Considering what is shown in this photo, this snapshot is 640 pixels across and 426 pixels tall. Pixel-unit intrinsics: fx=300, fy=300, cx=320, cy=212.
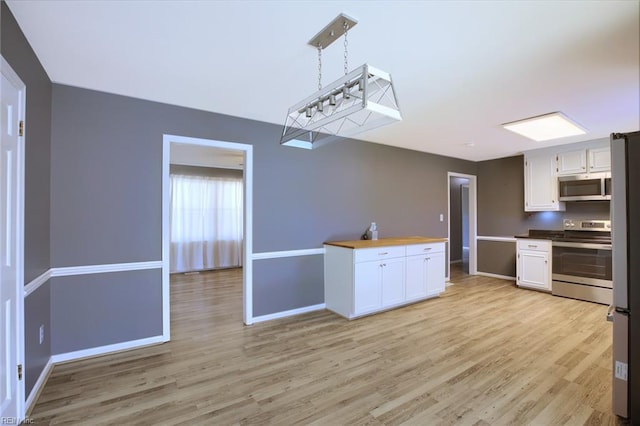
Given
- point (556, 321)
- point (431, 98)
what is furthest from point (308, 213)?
point (556, 321)

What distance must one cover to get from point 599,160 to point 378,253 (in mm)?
3632

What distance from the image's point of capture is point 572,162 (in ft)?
15.3

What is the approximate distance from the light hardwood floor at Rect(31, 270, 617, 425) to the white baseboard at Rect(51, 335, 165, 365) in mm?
89

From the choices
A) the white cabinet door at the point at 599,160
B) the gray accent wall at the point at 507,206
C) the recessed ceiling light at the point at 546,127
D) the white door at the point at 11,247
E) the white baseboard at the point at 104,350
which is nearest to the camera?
the white door at the point at 11,247

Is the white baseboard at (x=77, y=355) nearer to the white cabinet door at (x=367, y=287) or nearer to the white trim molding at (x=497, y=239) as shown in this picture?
the white cabinet door at (x=367, y=287)

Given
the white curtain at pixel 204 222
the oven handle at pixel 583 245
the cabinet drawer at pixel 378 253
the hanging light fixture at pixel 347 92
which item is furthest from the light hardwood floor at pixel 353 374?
the white curtain at pixel 204 222

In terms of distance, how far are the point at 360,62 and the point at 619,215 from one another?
76.6 inches

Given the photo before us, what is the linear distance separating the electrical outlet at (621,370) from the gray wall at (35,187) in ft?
12.3

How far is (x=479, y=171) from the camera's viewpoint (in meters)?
6.28

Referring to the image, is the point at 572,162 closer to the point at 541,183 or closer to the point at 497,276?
the point at 541,183

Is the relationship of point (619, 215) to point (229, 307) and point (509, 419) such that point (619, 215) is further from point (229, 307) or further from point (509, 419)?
point (229, 307)

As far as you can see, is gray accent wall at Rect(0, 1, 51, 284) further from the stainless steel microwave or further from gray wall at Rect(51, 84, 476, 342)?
the stainless steel microwave

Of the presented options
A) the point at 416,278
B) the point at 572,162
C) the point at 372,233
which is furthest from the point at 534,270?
the point at 372,233

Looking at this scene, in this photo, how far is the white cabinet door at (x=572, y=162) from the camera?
4556 millimetres
